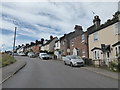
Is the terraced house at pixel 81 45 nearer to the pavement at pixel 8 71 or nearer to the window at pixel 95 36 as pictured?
the window at pixel 95 36

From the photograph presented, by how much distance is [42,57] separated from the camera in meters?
48.4

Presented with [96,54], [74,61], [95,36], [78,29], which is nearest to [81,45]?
[95,36]

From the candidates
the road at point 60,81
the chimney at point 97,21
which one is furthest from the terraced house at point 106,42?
the road at point 60,81

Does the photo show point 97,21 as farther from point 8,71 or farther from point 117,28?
point 8,71

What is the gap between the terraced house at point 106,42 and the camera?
21984mm

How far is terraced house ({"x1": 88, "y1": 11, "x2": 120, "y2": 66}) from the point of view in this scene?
2198 centimetres

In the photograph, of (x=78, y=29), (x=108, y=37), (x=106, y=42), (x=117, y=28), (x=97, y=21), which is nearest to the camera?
(x=117, y=28)

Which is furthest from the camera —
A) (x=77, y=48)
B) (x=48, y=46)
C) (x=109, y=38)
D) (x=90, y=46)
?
(x=48, y=46)

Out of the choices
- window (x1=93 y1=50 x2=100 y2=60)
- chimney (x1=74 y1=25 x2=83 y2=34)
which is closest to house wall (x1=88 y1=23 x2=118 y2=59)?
window (x1=93 y1=50 x2=100 y2=60)

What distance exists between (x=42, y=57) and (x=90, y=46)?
825 inches

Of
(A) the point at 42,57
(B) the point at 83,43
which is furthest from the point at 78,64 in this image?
(A) the point at 42,57

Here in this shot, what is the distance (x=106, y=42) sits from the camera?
80.5 feet

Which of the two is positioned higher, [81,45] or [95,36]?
[95,36]

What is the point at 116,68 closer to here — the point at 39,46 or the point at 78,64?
the point at 78,64
